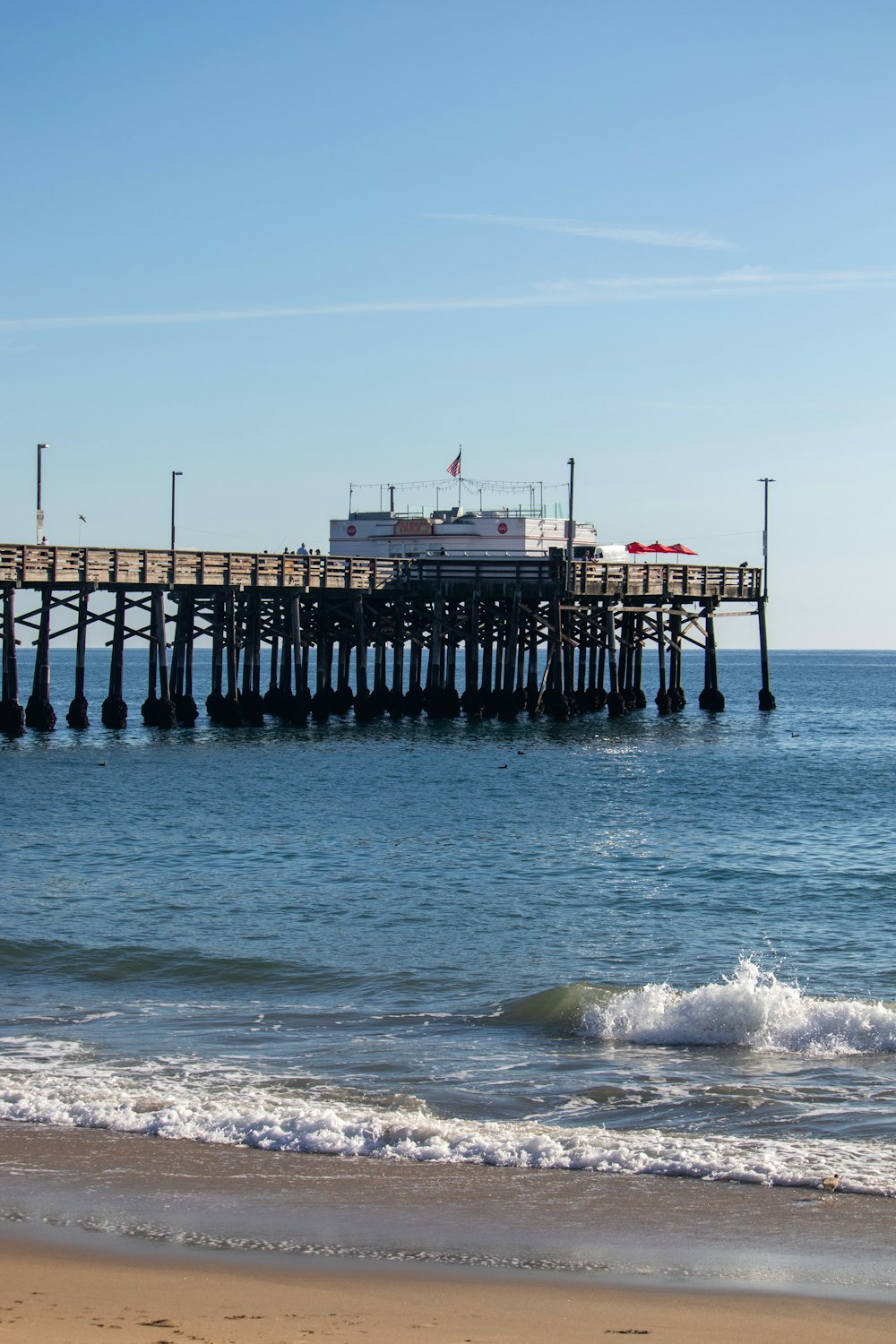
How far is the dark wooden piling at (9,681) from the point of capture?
39.0 m

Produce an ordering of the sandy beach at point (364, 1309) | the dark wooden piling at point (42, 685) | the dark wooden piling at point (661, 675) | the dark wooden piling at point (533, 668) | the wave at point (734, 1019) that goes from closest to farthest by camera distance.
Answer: the sandy beach at point (364, 1309)
the wave at point (734, 1019)
the dark wooden piling at point (42, 685)
the dark wooden piling at point (533, 668)
the dark wooden piling at point (661, 675)

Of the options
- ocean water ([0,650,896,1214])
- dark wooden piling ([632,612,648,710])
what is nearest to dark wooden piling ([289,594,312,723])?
ocean water ([0,650,896,1214])

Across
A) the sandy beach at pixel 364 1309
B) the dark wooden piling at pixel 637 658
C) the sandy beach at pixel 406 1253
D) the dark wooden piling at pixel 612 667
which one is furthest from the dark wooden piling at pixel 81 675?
the sandy beach at pixel 364 1309

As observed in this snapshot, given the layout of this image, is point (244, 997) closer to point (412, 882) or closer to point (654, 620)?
point (412, 882)

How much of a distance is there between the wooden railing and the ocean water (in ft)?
20.6

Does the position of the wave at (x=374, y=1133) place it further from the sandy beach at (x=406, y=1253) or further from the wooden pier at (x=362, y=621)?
the wooden pier at (x=362, y=621)

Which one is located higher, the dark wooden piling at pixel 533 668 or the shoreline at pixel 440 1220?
the dark wooden piling at pixel 533 668

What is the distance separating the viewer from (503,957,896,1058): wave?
13281 mm

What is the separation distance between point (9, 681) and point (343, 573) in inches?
491

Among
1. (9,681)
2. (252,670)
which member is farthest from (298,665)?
(9,681)

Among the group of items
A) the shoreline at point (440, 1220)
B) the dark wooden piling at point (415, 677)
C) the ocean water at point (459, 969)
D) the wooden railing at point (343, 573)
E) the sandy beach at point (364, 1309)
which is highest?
the wooden railing at point (343, 573)

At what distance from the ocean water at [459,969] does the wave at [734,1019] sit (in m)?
0.03

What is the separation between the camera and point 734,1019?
1372 centimetres

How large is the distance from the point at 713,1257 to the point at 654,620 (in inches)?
1822
